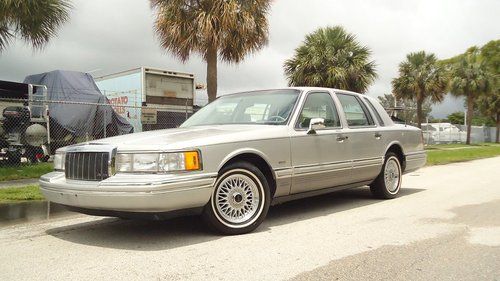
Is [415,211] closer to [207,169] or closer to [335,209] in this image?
[335,209]

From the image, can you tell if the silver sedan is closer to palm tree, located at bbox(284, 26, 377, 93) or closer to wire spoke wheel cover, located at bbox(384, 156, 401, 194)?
wire spoke wheel cover, located at bbox(384, 156, 401, 194)

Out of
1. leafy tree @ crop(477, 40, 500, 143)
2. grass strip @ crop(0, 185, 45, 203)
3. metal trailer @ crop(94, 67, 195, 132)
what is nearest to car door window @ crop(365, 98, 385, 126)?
grass strip @ crop(0, 185, 45, 203)

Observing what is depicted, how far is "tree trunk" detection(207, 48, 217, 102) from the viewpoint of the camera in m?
14.7

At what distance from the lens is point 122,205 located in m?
4.49

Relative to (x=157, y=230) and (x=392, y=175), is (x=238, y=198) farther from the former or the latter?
(x=392, y=175)

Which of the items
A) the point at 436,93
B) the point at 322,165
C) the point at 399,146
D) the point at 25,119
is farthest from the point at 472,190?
the point at 436,93

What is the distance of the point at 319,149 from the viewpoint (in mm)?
6051

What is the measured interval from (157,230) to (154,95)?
12039 mm

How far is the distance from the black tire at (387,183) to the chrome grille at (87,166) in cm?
422

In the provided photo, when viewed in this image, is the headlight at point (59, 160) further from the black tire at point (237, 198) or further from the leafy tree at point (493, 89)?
the leafy tree at point (493, 89)

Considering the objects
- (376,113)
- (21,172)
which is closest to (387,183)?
(376,113)

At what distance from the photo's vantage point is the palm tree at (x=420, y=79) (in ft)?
98.9

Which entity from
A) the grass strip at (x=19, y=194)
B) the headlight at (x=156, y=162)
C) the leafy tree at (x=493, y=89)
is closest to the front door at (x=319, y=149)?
the headlight at (x=156, y=162)

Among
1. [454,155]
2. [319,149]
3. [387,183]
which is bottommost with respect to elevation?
[454,155]
